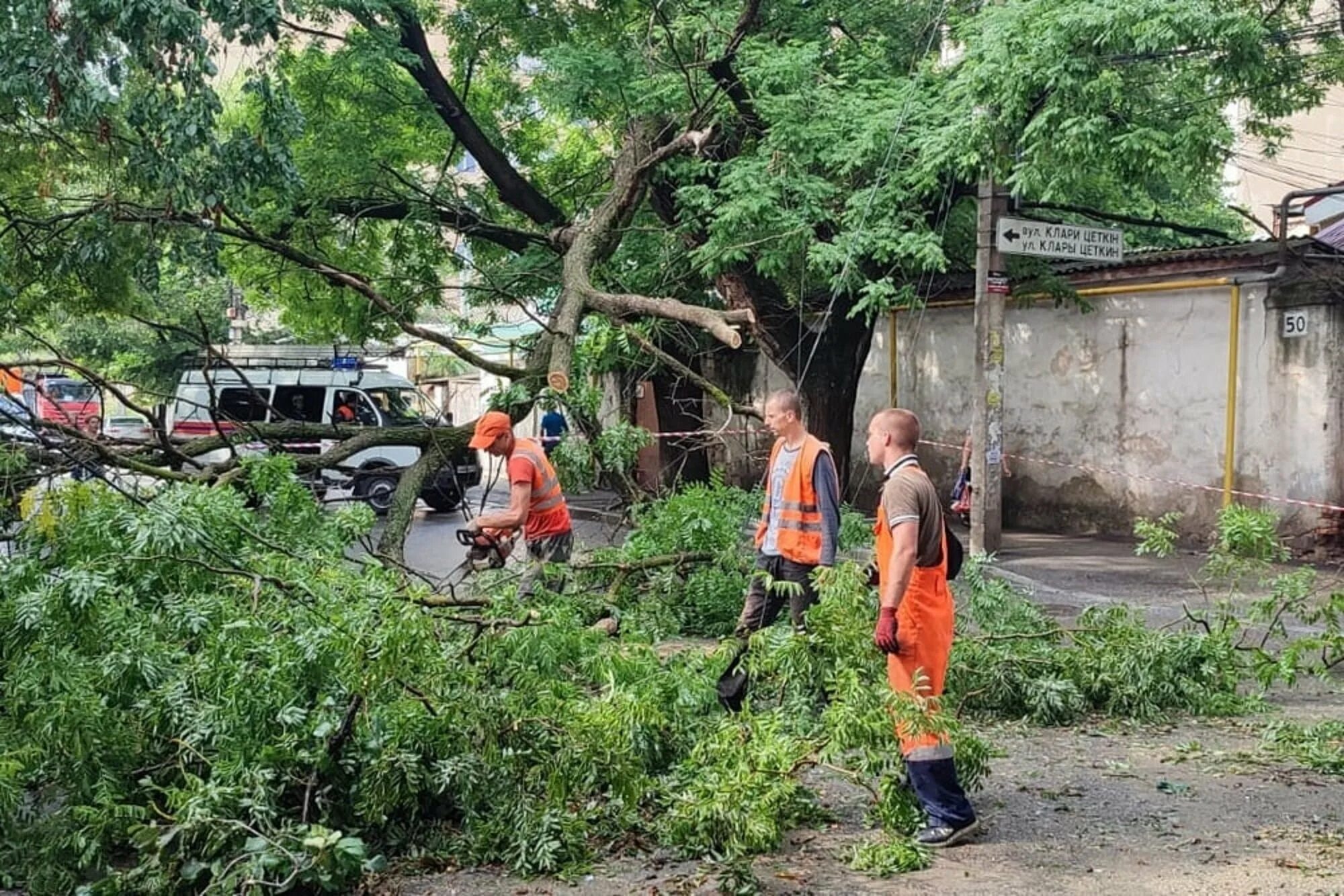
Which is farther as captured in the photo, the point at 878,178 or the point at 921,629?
the point at 878,178

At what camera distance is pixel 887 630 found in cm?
468

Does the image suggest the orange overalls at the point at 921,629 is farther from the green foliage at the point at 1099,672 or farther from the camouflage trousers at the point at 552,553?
the camouflage trousers at the point at 552,553

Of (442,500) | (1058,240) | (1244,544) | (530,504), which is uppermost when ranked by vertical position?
(1058,240)

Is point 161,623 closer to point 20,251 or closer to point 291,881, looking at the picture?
point 291,881

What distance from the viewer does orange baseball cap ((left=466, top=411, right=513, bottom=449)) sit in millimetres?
7375

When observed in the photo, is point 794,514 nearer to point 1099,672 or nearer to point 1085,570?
point 1099,672

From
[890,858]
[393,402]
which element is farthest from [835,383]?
[890,858]

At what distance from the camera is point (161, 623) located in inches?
206

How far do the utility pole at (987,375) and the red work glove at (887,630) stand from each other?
315 inches

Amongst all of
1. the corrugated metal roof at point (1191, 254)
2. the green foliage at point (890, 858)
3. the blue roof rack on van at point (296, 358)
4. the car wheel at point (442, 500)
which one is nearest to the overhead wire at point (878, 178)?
the corrugated metal roof at point (1191, 254)

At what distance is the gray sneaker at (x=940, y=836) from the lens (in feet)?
15.2

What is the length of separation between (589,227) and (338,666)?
6189 millimetres

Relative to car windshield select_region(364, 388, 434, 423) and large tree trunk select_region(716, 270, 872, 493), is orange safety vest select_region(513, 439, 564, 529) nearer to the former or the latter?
large tree trunk select_region(716, 270, 872, 493)

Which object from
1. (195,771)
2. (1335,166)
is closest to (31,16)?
(195,771)
